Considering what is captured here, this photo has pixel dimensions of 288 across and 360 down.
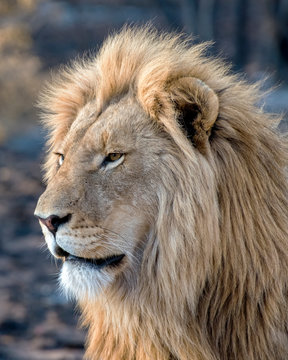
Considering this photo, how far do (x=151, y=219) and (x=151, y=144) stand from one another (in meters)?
0.32

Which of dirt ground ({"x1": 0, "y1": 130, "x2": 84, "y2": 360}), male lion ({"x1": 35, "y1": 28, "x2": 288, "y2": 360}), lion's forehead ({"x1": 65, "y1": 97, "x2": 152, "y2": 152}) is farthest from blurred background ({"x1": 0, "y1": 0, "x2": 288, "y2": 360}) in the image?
lion's forehead ({"x1": 65, "y1": 97, "x2": 152, "y2": 152})

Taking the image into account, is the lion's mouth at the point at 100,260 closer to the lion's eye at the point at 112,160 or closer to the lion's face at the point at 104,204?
the lion's face at the point at 104,204

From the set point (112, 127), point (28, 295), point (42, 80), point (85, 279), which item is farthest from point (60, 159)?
point (42, 80)

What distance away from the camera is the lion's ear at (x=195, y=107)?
2.84 metres

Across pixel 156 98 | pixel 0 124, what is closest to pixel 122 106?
pixel 156 98

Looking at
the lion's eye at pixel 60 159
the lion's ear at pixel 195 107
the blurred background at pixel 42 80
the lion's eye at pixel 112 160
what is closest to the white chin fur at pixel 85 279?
the lion's eye at pixel 112 160

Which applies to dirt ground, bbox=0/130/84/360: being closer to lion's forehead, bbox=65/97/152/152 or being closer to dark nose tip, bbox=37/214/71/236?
lion's forehead, bbox=65/97/152/152

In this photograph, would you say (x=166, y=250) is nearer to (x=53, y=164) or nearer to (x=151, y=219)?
(x=151, y=219)

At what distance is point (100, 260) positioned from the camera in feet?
9.80

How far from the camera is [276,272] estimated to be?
2936mm

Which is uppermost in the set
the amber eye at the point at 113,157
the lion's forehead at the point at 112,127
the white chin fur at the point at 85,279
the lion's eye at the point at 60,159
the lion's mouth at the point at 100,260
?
the lion's forehead at the point at 112,127

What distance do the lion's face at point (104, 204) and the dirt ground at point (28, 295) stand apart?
64.2 inches

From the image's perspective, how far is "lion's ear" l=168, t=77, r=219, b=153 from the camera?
2842 mm

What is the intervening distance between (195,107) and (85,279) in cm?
86
